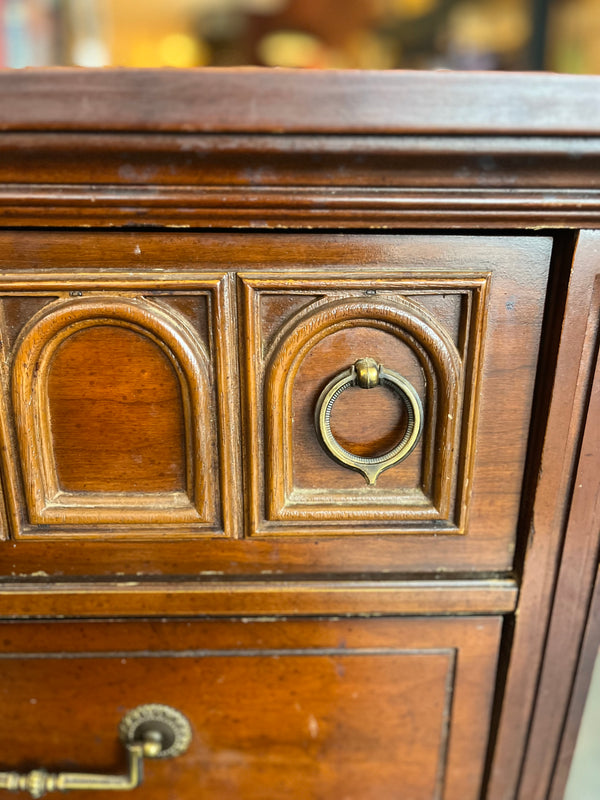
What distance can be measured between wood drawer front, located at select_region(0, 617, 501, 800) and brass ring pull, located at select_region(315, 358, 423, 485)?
0.11 metres

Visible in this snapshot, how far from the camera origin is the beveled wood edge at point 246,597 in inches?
13.5

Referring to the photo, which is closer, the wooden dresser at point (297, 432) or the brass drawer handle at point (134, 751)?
the wooden dresser at point (297, 432)

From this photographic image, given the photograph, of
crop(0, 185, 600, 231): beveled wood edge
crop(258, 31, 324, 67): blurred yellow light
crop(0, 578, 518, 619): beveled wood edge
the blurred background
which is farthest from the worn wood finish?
crop(258, 31, 324, 67): blurred yellow light

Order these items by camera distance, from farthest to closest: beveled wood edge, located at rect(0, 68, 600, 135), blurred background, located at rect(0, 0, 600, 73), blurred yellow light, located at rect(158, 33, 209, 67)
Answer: blurred yellow light, located at rect(158, 33, 209, 67) → blurred background, located at rect(0, 0, 600, 73) → beveled wood edge, located at rect(0, 68, 600, 135)

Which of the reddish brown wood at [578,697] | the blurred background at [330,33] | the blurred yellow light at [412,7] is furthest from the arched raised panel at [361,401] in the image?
the blurred yellow light at [412,7]


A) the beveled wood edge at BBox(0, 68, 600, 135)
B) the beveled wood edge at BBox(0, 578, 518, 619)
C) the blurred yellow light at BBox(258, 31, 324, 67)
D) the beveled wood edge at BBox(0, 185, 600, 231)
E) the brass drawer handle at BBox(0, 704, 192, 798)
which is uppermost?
the blurred yellow light at BBox(258, 31, 324, 67)

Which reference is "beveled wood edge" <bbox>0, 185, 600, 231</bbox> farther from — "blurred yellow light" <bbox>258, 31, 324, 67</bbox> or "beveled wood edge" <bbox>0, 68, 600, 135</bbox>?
"blurred yellow light" <bbox>258, 31, 324, 67</bbox>

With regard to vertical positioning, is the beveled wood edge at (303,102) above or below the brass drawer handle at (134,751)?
above

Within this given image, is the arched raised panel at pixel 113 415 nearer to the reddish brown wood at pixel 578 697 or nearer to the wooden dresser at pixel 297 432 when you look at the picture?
the wooden dresser at pixel 297 432

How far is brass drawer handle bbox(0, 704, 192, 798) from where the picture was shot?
1.15 feet

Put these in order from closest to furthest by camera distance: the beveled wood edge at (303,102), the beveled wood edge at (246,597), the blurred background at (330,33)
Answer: the beveled wood edge at (303,102), the beveled wood edge at (246,597), the blurred background at (330,33)

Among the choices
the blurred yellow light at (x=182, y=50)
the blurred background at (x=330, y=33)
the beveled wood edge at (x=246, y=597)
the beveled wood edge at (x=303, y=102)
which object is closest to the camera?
the beveled wood edge at (x=303, y=102)

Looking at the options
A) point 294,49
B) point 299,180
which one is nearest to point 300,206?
point 299,180

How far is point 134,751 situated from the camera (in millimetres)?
353
